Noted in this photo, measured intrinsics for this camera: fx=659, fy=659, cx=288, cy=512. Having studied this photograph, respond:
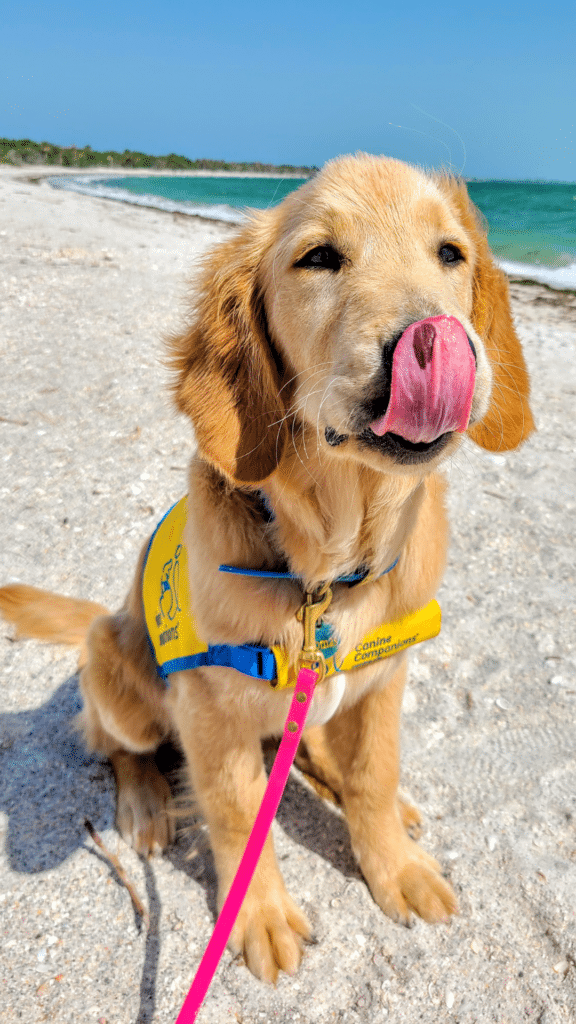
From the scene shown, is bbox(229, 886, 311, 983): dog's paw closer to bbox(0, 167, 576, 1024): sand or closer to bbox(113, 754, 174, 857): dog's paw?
bbox(0, 167, 576, 1024): sand

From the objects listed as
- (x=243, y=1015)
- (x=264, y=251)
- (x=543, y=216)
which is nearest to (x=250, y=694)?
(x=243, y=1015)

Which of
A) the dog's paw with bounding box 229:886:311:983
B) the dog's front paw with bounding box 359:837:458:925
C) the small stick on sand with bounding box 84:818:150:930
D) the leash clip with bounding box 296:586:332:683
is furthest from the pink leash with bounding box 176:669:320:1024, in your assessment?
Result: the dog's front paw with bounding box 359:837:458:925

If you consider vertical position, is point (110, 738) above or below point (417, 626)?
below

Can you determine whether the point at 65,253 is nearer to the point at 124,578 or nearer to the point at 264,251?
the point at 124,578

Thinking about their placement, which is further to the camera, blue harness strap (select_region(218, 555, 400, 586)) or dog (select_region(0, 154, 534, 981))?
blue harness strap (select_region(218, 555, 400, 586))

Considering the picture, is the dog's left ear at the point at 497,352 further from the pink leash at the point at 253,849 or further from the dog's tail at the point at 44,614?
the dog's tail at the point at 44,614

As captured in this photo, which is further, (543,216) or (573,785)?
(543,216)

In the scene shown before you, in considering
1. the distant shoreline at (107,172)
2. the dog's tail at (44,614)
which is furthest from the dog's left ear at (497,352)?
the distant shoreline at (107,172)

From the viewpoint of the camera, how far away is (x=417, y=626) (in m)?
1.84

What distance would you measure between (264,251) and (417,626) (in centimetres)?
116

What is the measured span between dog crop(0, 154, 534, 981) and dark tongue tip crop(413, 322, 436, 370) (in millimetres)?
77

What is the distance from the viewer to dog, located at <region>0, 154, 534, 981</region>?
1447 mm

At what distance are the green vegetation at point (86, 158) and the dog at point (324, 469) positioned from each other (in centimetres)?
4244

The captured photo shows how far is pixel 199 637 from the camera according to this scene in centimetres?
175
